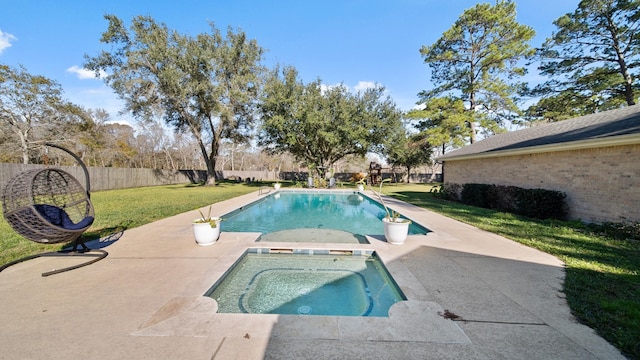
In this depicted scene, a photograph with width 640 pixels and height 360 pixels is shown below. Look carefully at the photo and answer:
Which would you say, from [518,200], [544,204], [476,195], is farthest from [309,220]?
[476,195]

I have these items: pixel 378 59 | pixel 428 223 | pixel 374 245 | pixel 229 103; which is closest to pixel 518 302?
pixel 374 245

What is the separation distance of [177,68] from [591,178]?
19509 millimetres

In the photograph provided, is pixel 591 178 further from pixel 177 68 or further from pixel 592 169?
pixel 177 68

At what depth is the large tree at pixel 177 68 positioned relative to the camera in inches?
585

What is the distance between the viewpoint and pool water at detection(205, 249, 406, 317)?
268 cm

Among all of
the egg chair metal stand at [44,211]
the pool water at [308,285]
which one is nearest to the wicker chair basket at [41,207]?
the egg chair metal stand at [44,211]

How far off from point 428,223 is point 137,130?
1508 inches

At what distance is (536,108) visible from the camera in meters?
17.9

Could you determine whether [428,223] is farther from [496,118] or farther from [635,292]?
[496,118]

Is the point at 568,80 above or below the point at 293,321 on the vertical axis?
above

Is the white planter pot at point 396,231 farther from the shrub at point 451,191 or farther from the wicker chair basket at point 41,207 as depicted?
the shrub at point 451,191

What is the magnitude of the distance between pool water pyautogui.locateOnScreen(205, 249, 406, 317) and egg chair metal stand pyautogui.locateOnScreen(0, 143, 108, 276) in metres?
2.25

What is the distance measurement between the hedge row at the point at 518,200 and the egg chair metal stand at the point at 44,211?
10.3 metres

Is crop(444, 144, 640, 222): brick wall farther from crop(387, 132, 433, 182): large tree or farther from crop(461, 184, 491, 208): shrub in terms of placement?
crop(387, 132, 433, 182): large tree
